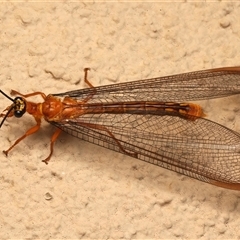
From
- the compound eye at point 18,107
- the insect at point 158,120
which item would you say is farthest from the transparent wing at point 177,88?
the compound eye at point 18,107

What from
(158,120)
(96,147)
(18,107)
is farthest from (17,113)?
(158,120)

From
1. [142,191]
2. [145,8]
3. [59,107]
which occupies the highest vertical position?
[145,8]

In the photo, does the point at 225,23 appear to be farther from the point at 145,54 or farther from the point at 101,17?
the point at 101,17

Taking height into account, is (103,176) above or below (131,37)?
below

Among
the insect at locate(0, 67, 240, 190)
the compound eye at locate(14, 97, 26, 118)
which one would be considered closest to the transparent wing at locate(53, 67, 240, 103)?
the insect at locate(0, 67, 240, 190)

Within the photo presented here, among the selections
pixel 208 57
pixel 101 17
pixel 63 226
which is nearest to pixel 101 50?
pixel 101 17

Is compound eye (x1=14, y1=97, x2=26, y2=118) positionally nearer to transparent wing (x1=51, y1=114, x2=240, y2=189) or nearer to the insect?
the insect

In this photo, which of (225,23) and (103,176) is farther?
(225,23)
